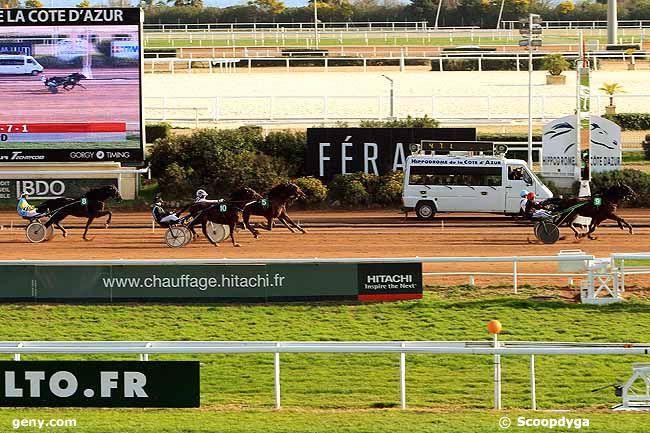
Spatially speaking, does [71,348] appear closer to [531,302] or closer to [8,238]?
[531,302]

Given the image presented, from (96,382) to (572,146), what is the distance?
1922 cm

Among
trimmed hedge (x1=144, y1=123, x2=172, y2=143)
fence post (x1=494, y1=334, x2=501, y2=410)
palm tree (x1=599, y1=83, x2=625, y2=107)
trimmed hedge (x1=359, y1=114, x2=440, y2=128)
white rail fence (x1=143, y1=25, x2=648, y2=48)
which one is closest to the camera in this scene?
fence post (x1=494, y1=334, x2=501, y2=410)

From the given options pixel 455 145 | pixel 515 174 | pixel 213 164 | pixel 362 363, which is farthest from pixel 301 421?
pixel 213 164

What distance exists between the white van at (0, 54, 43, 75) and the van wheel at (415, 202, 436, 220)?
8492mm

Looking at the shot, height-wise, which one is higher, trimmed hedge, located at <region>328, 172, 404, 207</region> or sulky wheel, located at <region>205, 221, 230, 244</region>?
trimmed hedge, located at <region>328, 172, 404, 207</region>

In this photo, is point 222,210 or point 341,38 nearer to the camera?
point 222,210

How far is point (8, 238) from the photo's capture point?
1030 inches

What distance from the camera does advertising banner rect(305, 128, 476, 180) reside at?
31.5 metres

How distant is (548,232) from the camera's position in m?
24.5

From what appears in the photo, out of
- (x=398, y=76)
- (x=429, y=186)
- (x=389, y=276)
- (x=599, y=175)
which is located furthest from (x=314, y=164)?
(x=398, y=76)

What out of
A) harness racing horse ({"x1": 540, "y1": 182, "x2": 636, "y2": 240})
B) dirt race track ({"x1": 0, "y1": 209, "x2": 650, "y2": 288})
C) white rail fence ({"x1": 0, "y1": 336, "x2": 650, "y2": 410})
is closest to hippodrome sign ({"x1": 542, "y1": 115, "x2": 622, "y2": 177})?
dirt race track ({"x1": 0, "y1": 209, "x2": 650, "y2": 288})

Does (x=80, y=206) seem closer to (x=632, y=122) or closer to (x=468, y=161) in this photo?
(x=468, y=161)

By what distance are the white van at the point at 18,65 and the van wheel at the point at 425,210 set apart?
849 centimetres

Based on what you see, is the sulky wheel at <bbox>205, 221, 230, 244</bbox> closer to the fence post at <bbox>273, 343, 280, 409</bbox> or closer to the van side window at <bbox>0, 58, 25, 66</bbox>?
the van side window at <bbox>0, 58, 25, 66</bbox>
